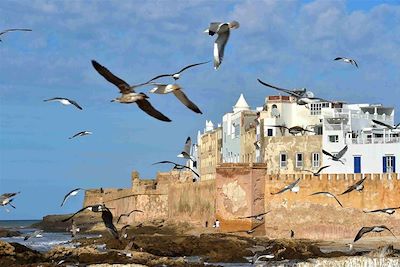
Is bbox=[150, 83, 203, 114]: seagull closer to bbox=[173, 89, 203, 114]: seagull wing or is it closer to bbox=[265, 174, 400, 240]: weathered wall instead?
bbox=[173, 89, 203, 114]: seagull wing

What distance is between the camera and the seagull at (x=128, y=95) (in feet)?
48.5

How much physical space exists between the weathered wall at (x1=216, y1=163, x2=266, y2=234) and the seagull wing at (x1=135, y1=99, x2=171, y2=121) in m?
36.6

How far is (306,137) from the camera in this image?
6297cm

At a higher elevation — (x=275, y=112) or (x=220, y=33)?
(x=275, y=112)

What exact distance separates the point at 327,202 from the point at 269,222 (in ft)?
11.2

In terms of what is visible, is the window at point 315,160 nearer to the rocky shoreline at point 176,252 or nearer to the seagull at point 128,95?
the rocky shoreline at point 176,252

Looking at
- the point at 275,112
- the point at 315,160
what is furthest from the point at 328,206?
the point at 275,112

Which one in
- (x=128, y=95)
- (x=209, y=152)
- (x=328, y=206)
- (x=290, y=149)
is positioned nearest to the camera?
(x=128, y=95)

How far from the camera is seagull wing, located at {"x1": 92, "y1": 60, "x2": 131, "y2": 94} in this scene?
583 inches

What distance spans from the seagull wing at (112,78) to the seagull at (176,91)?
30.7 inches

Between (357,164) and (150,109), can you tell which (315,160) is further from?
(150,109)

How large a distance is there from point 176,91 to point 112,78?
1.62 meters

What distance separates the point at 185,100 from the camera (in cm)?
1558

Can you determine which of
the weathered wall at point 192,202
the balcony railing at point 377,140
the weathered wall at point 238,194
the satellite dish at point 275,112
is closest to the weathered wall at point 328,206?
the weathered wall at point 238,194
